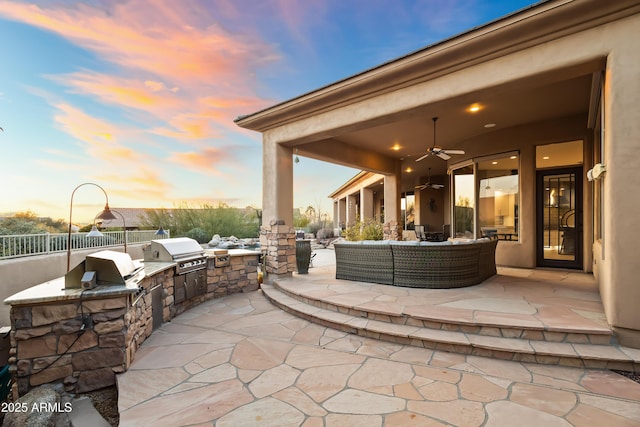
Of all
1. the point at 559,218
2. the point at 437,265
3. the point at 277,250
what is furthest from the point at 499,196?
the point at 277,250

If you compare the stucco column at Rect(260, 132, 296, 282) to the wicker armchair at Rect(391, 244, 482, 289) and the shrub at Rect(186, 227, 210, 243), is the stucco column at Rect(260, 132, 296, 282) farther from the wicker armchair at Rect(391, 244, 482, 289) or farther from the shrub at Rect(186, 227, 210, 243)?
the shrub at Rect(186, 227, 210, 243)

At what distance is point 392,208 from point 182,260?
7.22 metres

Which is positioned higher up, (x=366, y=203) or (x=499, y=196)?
(x=366, y=203)

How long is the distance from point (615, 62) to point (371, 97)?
8.81 feet

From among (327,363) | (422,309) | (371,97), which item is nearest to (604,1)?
(371,97)

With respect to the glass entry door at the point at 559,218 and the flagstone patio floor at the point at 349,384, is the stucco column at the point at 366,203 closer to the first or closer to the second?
the glass entry door at the point at 559,218

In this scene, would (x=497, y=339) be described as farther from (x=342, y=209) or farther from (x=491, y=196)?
(x=342, y=209)

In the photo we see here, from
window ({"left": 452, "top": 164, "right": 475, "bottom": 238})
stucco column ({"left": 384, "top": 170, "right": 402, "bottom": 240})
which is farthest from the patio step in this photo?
stucco column ({"left": 384, "top": 170, "right": 402, "bottom": 240})

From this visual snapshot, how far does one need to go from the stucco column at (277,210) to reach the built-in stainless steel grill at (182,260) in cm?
142

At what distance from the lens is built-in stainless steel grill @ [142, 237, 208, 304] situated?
411 centimetres

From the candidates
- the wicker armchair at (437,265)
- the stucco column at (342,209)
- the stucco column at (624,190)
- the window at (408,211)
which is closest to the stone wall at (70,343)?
the wicker armchair at (437,265)

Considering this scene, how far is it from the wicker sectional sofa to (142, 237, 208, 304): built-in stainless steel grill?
2.61 m

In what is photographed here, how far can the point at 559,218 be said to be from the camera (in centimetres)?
602

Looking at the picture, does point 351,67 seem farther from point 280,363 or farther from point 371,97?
point 280,363
